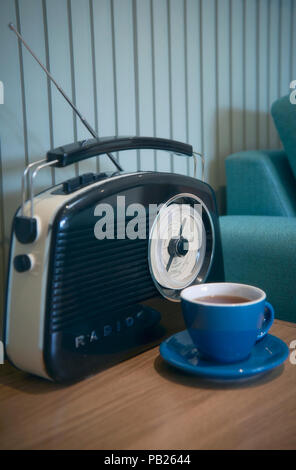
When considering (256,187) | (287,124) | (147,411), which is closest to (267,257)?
(256,187)

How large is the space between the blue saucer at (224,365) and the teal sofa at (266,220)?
1.06 feet

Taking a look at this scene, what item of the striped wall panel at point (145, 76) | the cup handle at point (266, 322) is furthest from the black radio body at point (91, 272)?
the striped wall panel at point (145, 76)

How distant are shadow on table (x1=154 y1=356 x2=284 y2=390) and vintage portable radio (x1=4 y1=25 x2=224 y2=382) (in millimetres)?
71

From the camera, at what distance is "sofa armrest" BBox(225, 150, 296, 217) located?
1225mm

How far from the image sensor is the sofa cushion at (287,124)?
125 cm

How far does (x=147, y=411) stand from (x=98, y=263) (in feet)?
0.62

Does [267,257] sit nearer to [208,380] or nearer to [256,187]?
[256,187]

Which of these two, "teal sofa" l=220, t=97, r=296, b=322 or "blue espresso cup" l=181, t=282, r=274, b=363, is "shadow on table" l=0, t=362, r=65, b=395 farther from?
"teal sofa" l=220, t=97, r=296, b=322

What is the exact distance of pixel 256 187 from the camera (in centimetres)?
123

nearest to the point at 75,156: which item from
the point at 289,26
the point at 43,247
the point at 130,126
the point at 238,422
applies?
the point at 43,247

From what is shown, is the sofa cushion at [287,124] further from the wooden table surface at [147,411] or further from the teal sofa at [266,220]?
the wooden table surface at [147,411]

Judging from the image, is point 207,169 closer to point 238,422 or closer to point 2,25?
point 2,25

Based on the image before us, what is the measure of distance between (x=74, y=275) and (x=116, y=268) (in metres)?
0.07

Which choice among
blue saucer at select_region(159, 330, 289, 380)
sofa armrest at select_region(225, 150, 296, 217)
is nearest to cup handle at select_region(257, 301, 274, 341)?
blue saucer at select_region(159, 330, 289, 380)
